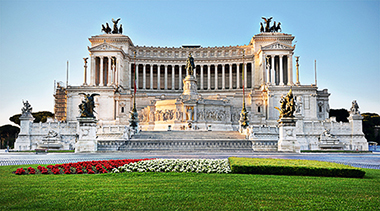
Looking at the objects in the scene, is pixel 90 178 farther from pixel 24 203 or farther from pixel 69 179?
pixel 24 203

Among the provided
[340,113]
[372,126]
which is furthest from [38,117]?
[372,126]

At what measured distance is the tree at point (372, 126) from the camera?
7165 cm

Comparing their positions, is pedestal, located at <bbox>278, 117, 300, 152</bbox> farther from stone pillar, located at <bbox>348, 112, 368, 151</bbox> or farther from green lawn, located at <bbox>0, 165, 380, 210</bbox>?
stone pillar, located at <bbox>348, 112, 368, 151</bbox>

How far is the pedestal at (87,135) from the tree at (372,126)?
5770 centimetres

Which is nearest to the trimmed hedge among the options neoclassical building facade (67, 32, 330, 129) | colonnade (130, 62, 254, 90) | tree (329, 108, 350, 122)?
neoclassical building facade (67, 32, 330, 129)

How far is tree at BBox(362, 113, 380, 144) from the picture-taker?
7165cm

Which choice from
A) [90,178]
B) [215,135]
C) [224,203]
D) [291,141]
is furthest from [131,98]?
[224,203]

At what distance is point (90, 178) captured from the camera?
12.5 m

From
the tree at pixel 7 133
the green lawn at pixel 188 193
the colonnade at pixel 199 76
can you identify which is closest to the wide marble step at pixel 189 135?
the green lawn at pixel 188 193

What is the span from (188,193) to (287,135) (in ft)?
78.2

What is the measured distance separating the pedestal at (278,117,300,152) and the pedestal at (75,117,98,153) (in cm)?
1739

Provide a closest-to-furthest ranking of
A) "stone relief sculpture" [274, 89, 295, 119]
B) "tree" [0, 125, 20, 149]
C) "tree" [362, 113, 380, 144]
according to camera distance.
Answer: "stone relief sculpture" [274, 89, 295, 119], "tree" [362, 113, 380, 144], "tree" [0, 125, 20, 149]

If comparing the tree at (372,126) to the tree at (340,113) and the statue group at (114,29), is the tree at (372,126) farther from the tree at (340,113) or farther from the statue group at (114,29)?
the statue group at (114,29)

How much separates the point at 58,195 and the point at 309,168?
30.9ft
